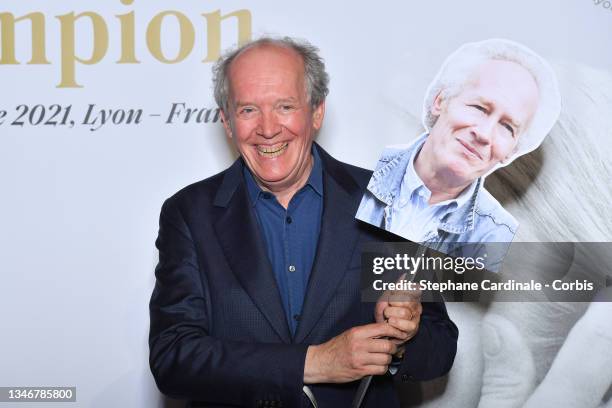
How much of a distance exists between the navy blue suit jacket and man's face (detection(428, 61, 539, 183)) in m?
0.22

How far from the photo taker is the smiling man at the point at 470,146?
1.46m

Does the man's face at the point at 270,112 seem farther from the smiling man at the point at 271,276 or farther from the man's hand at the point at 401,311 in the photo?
the man's hand at the point at 401,311

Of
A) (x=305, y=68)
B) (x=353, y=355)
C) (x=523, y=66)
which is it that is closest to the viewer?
(x=353, y=355)

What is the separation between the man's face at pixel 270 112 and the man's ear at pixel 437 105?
24 centimetres

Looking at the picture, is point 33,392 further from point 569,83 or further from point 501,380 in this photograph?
point 569,83

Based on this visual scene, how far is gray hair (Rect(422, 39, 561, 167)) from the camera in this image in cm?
148

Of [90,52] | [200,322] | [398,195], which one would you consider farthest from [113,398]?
[398,195]

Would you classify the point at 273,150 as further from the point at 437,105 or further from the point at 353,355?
the point at 353,355

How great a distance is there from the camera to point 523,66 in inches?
58.6

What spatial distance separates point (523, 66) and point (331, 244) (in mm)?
480

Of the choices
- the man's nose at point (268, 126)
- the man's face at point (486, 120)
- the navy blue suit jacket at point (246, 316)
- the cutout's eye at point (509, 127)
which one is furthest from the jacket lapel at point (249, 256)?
the cutout's eye at point (509, 127)

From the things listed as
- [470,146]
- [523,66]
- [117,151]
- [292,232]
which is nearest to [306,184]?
[292,232]

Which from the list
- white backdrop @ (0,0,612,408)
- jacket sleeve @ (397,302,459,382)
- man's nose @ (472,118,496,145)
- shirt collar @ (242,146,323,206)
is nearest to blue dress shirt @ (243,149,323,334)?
shirt collar @ (242,146,323,206)

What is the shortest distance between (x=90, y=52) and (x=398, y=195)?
101 cm
